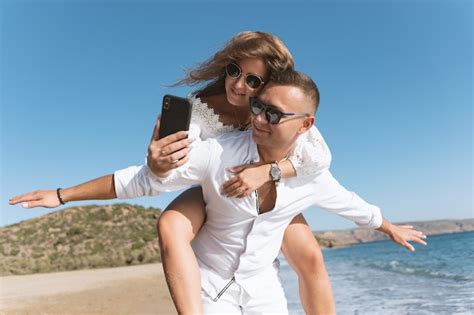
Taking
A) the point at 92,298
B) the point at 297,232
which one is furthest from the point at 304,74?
the point at 92,298

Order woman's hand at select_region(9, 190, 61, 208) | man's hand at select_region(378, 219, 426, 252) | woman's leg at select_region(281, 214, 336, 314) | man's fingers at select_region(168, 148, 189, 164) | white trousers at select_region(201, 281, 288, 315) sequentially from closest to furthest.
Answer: man's fingers at select_region(168, 148, 189, 164) < woman's hand at select_region(9, 190, 61, 208) < white trousers at select_region(201, 281, 288, 315) < woman's leg at select_region(281, 214, 336, 314) < man's hand at select_region(378, 219, 426, 252)

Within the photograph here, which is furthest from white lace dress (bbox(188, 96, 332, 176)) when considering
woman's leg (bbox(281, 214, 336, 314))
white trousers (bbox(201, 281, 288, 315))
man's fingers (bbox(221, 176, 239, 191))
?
white trousers (bbox(201, 281, 288, 315))

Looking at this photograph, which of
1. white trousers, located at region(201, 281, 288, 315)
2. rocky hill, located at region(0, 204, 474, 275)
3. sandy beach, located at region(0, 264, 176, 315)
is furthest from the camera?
rocky hill, located at region(0, 204, 474, 275)

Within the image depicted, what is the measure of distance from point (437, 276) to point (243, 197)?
1589 centimetres

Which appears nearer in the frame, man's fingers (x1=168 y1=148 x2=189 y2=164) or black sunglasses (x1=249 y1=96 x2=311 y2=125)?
man's fingers (x1=168 y1=148 x2=189 y2=164)

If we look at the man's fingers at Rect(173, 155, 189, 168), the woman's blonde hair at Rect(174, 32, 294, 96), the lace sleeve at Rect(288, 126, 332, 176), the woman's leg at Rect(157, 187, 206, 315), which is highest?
the woman's blonde hair at Rect(174, 32, 294, 96)

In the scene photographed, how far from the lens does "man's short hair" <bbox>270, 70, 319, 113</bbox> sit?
311 cm

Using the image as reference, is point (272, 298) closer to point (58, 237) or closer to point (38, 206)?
point (38, 206)

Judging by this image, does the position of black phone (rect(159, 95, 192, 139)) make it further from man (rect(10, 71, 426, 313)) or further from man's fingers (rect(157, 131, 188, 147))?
man (rect(10, 71, 426, 313))

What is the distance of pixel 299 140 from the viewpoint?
132 inches

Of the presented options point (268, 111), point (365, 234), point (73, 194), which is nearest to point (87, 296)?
point (73, 194)

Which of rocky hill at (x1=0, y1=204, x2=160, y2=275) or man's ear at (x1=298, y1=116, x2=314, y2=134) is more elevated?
man's ear at (x1=298, y1=116, x2=314, y2=134)

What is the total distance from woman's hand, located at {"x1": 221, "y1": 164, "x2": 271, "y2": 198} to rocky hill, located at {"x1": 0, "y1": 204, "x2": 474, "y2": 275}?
22995mm

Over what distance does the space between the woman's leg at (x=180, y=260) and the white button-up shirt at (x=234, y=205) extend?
0.63 ft
